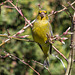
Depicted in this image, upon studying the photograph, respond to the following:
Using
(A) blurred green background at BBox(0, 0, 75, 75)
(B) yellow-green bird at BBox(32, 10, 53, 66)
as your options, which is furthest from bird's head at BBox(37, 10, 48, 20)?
(A) blurred green background at BBox(0, 0, 75, 75)

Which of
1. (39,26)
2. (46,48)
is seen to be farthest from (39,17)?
(46,48)

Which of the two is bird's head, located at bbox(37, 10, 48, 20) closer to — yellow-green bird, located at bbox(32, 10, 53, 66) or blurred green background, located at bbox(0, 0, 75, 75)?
yellow-green bird, located at bbox(32, 10, 53, 66)

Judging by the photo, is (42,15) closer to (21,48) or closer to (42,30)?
(42,30)

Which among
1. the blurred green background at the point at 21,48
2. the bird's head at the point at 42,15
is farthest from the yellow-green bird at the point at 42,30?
the blurred green background at the point at 21,48

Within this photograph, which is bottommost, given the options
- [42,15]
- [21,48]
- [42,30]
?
[21,48]

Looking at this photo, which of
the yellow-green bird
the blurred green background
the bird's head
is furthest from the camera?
the blurred green background

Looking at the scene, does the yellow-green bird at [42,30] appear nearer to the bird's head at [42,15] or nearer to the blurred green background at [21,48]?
the bird's head at [42,15]

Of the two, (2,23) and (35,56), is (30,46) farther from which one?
(2,23)

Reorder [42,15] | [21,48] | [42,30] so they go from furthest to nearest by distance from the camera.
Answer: [21,48], [42,15], [42,30]

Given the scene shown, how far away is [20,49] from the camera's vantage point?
3.25 metres

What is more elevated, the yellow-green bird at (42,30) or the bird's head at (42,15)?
the bird's head at (42,15)

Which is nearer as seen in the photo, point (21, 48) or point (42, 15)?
point (42, 15)

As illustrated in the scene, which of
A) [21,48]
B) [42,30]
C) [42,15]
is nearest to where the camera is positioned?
[42,30]

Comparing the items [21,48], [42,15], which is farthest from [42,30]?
[21,48]
